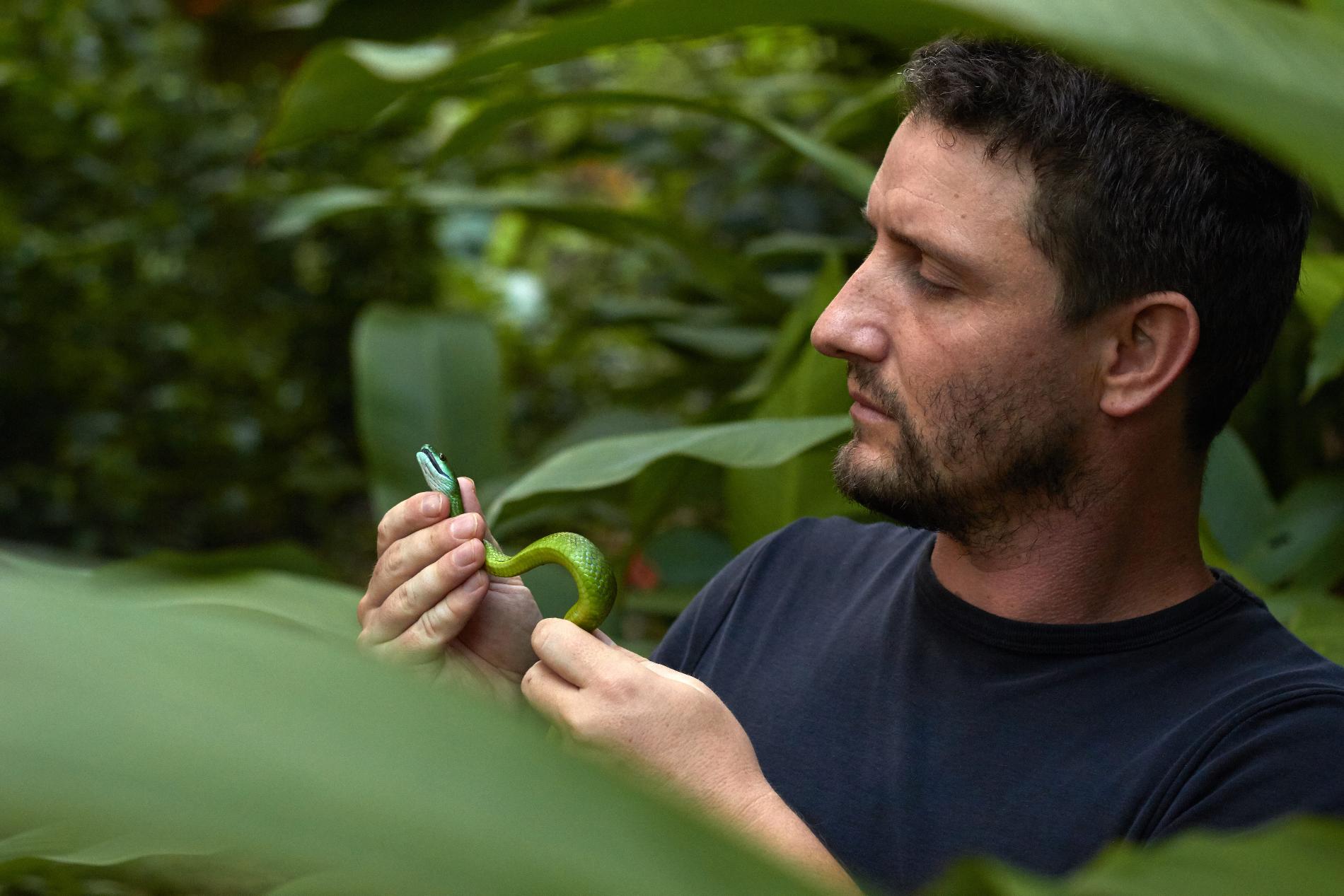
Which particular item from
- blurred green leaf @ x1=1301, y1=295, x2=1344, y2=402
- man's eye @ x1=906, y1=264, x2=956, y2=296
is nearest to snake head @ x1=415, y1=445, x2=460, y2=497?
man's eye @ x1=906, y1=264, x2=956, y2=296

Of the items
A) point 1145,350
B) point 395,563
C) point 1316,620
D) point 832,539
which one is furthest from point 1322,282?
point 395,563

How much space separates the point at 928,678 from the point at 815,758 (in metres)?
0.14

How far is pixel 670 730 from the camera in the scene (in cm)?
101

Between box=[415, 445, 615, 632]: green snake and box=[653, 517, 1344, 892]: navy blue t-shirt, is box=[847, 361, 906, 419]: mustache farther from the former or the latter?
box=[415, 445, 615, 632]: green snake

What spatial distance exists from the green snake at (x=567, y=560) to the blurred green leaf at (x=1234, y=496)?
100cm

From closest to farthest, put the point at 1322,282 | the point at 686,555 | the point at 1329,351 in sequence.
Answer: the point at 1329,351 → the point at 1322,282 → the point at 686,555

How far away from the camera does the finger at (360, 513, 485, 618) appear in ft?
3.91

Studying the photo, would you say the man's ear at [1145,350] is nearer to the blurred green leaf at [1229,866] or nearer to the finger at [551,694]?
the finger at [551,694]

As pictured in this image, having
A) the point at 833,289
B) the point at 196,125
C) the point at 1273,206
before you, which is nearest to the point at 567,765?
the point at 1273,206

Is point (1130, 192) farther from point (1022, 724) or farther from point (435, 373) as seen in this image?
point (435, 373)

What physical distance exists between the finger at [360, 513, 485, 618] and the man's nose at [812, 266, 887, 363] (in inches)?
15.2

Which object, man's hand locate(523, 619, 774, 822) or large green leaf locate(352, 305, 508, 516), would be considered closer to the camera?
man's hand locate(523, 619, 774, 822)

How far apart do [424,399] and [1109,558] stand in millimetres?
1355

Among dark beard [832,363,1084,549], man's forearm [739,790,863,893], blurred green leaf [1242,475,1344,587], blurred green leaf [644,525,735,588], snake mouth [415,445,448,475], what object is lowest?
blurred green leaf [644,525,735,588]
